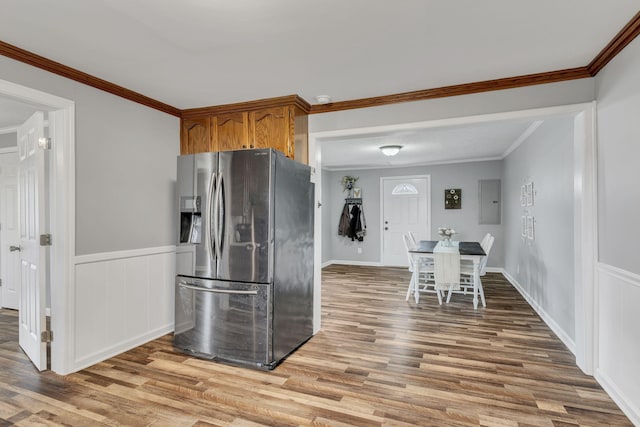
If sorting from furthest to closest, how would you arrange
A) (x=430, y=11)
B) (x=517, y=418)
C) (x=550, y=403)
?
(x=550, y=403), (x=517, y=418), (x=430, y=11)

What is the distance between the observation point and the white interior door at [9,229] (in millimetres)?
4258

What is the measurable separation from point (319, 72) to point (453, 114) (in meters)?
1.23

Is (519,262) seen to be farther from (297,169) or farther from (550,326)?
(297,169)

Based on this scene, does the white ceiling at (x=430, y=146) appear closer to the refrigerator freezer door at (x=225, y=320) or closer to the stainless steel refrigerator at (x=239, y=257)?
the stainless steel refrigerator at (x=239, y=257)

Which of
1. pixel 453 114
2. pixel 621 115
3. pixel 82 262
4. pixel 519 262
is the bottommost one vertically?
pixel 519 262

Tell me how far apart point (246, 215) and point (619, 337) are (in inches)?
108

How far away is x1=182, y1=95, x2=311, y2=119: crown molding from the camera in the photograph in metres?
3.19

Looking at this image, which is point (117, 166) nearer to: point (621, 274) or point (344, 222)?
point (621, 274)

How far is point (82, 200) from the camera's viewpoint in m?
2.72

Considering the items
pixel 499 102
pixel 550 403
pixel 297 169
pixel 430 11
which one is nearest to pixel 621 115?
pixel 499 102

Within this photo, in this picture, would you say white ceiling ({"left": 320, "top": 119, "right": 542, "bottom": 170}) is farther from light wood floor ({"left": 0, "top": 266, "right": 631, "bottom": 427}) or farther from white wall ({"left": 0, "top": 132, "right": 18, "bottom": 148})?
white wall ({"left": 0, "top": 132, "right": 18, "bottom": 148})

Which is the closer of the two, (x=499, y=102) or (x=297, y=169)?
(x=499, y=102)

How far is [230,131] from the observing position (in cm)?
349

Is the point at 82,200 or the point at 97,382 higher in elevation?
the point at 82,200
